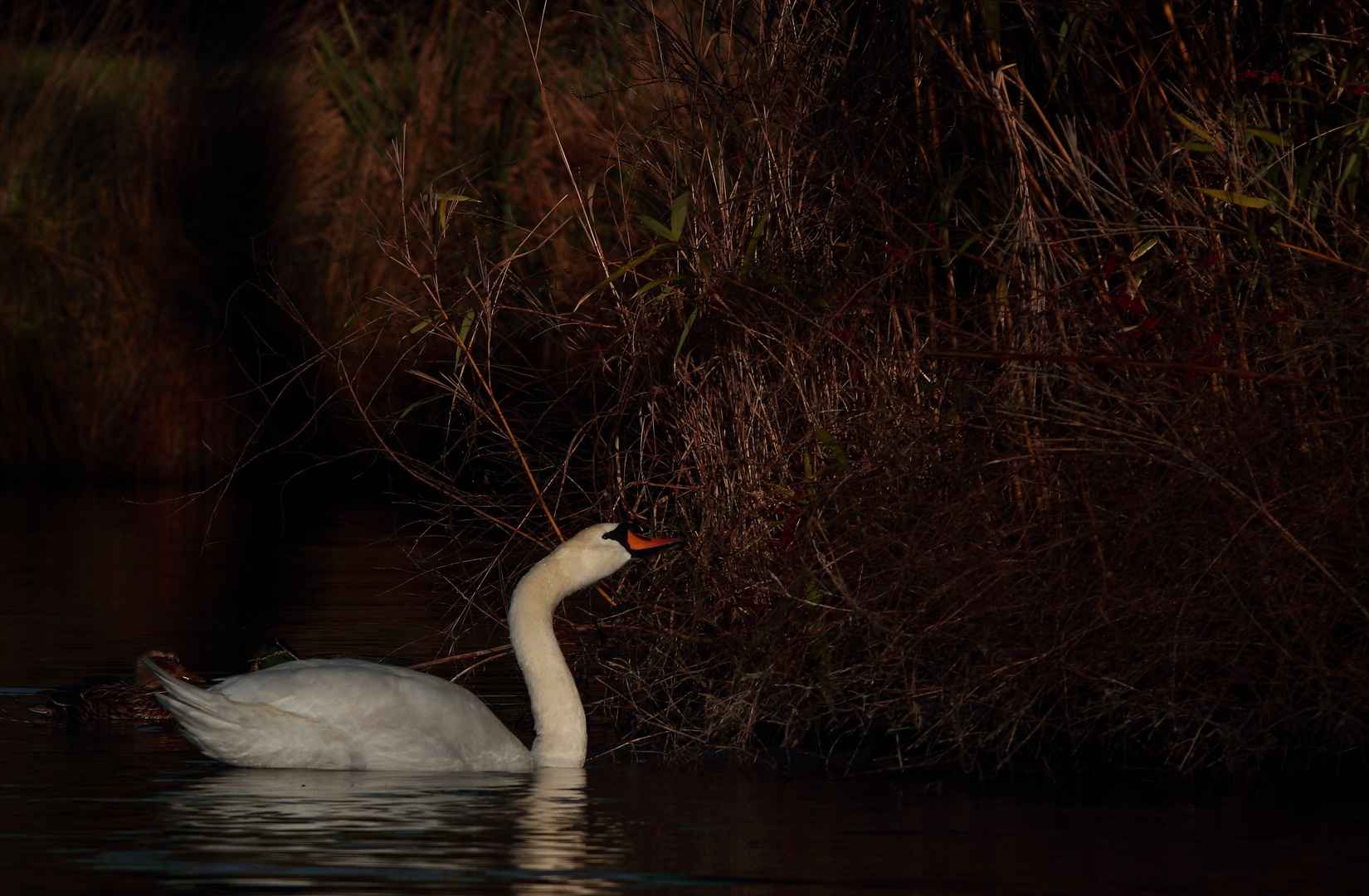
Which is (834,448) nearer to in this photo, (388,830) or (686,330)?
(686,330)

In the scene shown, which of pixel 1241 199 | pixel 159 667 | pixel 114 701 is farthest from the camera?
pixel 159 667

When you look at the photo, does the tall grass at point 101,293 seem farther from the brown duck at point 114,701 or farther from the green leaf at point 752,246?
the green leaf at point 752,246

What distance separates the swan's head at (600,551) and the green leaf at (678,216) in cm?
102

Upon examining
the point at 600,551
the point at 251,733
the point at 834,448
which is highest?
the point at 834,448

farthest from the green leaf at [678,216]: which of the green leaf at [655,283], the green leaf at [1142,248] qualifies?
the green leaf at [1142,248]

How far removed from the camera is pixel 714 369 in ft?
29.2

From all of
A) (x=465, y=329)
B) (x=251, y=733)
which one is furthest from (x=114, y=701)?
(x=465, y=329)

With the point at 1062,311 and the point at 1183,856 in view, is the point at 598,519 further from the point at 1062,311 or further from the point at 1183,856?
the point at 1183,856

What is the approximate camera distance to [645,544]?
8320 millimetres

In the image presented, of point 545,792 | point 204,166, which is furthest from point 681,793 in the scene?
point 204,166

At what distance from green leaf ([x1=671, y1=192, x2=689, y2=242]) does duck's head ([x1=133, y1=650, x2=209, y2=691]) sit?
2.81 m

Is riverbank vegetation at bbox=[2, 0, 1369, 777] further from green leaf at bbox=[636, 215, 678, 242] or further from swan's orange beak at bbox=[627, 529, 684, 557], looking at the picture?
swan's orange beak at bbox=[627, 529, 684, 557]

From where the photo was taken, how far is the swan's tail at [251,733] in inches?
318

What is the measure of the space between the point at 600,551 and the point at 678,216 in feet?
3.94
